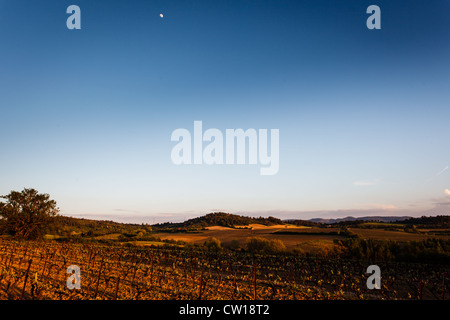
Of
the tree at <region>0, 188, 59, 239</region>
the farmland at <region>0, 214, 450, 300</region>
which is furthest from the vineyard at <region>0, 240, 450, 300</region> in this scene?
the tree at <region>0, 188, 59, 239</region>

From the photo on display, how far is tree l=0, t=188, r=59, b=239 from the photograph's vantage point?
42312mm

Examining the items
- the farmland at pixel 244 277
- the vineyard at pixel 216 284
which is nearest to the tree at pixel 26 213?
the farmland at pixel 244 277

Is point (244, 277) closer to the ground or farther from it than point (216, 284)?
closer to the ground

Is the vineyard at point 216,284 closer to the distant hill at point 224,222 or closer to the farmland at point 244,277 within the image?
the farmland at point 244,277

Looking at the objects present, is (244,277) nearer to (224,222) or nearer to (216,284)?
(216,284)

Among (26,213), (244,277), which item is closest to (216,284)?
(244,277)

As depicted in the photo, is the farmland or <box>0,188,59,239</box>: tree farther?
<box>0,188,59,239</box>: tree

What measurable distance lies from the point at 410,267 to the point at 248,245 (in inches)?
930

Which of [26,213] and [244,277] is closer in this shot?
[244,277]

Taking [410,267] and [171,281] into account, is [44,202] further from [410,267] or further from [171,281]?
[410,267]

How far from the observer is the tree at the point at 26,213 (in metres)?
42.3

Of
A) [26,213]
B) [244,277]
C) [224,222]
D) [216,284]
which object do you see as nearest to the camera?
[216,284]

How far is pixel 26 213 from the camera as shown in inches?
1715

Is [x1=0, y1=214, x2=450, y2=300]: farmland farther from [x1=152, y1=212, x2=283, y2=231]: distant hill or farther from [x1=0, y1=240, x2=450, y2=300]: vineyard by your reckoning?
[x1=152, y1=212, x2=283, y2=231]: distant hill
